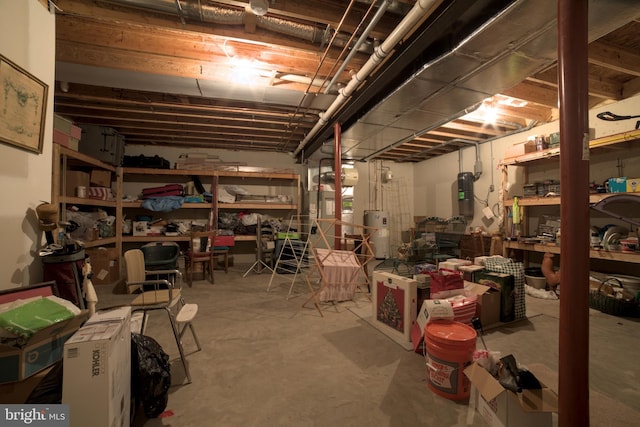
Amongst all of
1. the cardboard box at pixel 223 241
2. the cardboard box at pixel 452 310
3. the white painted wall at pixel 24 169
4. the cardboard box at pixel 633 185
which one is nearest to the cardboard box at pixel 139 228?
the cardboard box at pixel 223 241

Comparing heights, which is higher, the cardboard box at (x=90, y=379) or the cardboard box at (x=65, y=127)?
the cardboard box at (x=65, y=127)

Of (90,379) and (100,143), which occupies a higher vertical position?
(100,143)

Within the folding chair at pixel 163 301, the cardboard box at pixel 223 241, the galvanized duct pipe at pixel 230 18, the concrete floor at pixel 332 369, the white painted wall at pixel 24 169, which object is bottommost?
the concrete floor at pixel 332 369

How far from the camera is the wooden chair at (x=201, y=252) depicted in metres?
4.34

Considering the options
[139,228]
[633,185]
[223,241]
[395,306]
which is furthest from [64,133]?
[633,185]

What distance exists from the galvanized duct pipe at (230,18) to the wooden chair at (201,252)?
3.10m

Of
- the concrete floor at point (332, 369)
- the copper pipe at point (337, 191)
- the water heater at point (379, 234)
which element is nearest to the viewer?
the concrete floor at point (332, 369)

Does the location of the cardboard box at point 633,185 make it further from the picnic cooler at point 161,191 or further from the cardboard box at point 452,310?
the picnic cooler at point 161,191

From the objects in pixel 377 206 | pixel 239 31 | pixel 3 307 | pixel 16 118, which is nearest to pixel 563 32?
pixel 239 31

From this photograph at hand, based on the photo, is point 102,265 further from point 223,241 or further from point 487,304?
point 487,304

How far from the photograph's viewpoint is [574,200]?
4.18ft

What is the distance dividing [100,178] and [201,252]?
230 cm

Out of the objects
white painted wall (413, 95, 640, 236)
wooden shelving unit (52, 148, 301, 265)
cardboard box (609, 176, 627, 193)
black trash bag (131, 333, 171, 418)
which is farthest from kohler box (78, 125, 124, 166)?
cardboard box (609, 176, 627, 193)

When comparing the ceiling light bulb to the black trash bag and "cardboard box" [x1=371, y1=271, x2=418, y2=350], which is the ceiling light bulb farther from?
"cardboard box" [x1=371, y1=271, x2=418, y2=350]
